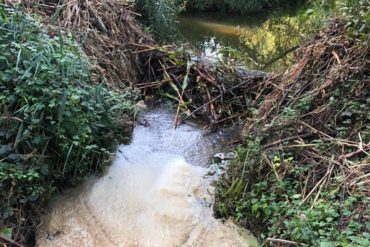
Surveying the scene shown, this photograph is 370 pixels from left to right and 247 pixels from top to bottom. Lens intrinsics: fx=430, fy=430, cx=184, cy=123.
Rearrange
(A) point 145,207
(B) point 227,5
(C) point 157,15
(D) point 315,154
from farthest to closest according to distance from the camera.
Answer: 1. (B) point 227,5
2. (C) point 157,15
3. (A) point 145,207
4. (D) point 315,154

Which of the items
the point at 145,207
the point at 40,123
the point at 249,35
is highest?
the point at 40,123

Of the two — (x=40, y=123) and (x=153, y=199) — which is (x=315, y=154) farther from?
(x=40, y=123)

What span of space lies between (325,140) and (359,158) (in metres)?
0.30

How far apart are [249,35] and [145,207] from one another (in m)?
6.19

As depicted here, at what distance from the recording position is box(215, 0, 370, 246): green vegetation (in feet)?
8.36

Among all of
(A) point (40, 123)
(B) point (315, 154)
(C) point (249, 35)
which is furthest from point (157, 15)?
(B) point (315, 154)

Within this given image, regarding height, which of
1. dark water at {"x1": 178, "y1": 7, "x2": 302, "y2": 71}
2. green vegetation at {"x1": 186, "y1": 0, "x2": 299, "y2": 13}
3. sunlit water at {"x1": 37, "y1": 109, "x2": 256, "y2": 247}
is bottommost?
sunlit water at {"x1": 37, "y1": 109, "x2": 256, "y2": 247}

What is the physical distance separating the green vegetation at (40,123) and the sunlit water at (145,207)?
6.7 inches

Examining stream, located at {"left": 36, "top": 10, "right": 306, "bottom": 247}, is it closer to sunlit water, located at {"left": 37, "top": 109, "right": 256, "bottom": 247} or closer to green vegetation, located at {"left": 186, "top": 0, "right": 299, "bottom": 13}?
sunlit water, located at {"left": 37, "top": 109, "right": 256, "bottom": 247}

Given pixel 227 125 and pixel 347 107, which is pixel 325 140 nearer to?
pixel 347 107

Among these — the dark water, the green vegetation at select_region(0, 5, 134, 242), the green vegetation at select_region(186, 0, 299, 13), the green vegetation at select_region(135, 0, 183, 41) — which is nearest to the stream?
the green vegetation at select_region(0, 5, 134, 242)

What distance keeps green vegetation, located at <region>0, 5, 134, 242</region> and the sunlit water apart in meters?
0.17

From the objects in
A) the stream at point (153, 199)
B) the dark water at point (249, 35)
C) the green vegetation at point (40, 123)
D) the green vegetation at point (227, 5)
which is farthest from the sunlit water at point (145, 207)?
the green vegetation at point (227, 5)

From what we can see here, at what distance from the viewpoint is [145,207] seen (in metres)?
3.27
